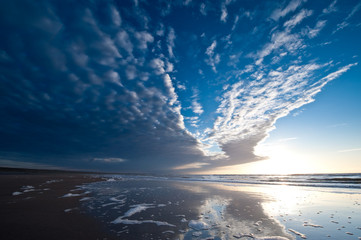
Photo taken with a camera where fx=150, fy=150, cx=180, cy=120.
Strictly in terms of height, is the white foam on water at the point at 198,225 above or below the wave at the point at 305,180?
below

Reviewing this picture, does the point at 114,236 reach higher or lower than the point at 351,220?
lower

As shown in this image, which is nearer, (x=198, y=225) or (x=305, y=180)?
(x=198, y=225)

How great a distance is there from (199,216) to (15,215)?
319 inches

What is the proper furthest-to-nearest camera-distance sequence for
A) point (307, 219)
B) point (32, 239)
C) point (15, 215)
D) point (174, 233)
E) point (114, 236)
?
point (307, 219), point (15, 215), point (174, 233), point (114, 236), point (32, 239)

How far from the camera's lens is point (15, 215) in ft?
21.3

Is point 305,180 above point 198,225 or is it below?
above

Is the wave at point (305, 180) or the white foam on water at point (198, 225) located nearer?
the white foam on water at point (198, 225)

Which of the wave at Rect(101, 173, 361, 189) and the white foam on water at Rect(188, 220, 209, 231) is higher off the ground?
the wave at Rect(101, 173, 361, 189)

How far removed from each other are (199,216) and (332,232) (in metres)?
5.01

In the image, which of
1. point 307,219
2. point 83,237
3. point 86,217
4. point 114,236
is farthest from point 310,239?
point 86,217

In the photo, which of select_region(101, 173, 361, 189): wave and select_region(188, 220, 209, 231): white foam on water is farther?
select_region(101, 173, 361, 189): wave

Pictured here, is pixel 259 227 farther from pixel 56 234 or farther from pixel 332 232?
pixel 56 234

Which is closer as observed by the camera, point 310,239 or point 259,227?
point 310,239

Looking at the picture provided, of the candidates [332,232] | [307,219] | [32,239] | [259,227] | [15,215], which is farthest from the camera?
[307,219]
